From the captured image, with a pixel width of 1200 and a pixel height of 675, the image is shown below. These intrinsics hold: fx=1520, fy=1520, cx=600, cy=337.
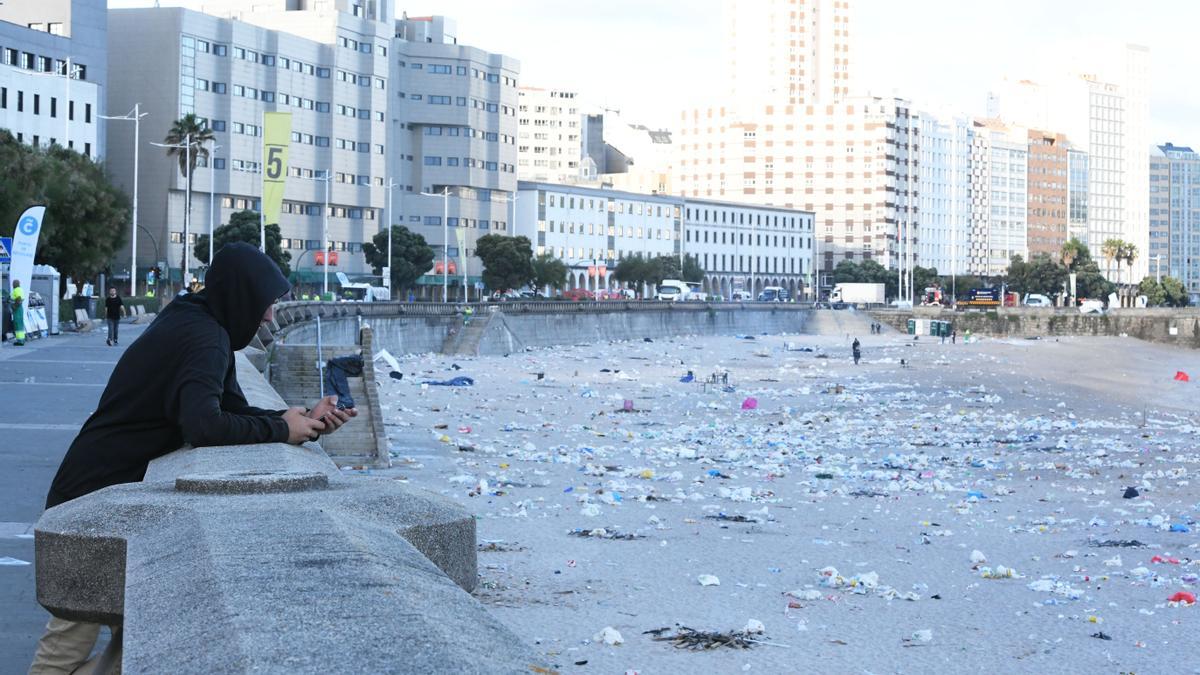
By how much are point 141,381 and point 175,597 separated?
7.35 ft

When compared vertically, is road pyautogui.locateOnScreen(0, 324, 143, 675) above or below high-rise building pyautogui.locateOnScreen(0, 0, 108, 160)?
below

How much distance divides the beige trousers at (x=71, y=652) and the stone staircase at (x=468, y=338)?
64695 mm

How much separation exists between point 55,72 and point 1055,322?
8549 centimetres

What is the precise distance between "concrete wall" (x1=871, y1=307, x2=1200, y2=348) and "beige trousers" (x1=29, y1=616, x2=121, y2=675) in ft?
426

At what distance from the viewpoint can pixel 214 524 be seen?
12.6 ft

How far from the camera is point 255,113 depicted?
391ft

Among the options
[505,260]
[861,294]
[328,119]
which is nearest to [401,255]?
[505,260]

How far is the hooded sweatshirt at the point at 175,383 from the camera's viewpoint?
5.22m

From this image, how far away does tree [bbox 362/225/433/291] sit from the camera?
118062 millimetres

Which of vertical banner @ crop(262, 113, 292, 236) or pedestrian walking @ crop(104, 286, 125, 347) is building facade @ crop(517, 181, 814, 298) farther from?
pedestrian walking @ crop(104, 286, 125, 347)

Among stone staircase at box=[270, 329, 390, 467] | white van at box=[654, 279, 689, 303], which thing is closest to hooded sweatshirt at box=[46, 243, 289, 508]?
stone staircase at box=[270, 329, 390, 467]

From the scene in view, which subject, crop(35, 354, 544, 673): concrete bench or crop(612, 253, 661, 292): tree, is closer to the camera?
crop(35, 354, 544, 673): concrete bench

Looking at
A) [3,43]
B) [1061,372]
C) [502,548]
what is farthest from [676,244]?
[502,548]

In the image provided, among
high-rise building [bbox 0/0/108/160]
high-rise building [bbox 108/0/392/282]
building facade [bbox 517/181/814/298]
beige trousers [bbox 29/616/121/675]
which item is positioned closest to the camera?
beige trousers [bbox 29/616/121/675]
